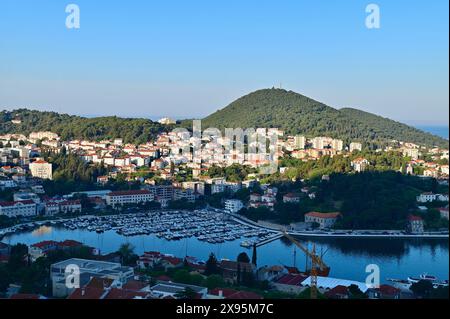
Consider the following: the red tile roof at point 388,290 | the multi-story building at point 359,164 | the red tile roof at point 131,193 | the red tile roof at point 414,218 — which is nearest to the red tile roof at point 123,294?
the red tile roof at point 388,290

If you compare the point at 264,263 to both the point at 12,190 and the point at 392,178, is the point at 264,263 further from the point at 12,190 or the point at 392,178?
the point at 12,190

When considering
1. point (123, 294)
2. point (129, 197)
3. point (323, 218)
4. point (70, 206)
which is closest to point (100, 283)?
point (123, 294)

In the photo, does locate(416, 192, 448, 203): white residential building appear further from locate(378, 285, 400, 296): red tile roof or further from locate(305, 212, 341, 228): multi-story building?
locate(378, 285, 400, 296): red tile roof

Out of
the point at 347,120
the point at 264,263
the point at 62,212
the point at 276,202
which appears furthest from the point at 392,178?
A: the point at 347,120

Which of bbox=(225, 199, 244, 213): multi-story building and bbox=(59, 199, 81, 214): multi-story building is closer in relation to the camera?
bbox=(59, 199, 81, 214): multi-story building

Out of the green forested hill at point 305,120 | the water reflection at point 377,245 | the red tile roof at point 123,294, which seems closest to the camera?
the red tile roof at point 123,294

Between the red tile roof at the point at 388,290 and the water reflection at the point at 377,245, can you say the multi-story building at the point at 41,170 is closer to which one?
the water reflection at the point at 377,245

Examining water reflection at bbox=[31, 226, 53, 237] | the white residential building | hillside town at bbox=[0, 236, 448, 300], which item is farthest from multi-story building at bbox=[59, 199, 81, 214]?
the white residential building
